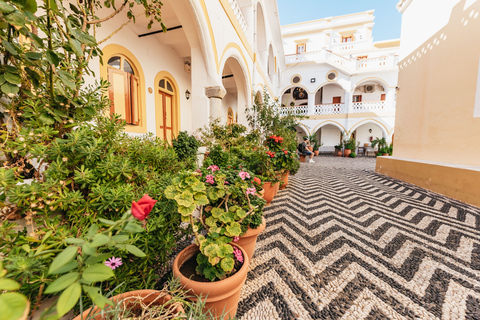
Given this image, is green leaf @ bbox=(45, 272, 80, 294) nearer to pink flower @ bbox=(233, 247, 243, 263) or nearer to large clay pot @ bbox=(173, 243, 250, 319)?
large clay pot @ bbox=(173, 243, 250, 319)

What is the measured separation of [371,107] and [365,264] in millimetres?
15440

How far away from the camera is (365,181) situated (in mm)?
5410

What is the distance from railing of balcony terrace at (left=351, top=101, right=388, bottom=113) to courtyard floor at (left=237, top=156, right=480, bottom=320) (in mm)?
12739

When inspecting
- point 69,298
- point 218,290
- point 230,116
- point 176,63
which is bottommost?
point 218,290

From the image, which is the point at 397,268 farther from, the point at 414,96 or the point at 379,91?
the point at 379,91

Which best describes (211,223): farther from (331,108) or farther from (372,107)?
(372,107)

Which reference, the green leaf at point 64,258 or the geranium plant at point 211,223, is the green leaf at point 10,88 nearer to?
the geranium plant at point 211,223

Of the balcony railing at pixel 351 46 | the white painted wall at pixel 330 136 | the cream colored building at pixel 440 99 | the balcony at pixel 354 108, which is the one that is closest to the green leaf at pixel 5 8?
the cream colored building at pixel 440 99

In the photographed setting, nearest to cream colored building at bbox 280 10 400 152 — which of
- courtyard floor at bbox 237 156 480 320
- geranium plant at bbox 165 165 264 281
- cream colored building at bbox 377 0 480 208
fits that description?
cream colored building at bbox 377 0 480 208

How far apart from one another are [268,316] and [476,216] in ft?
12.2

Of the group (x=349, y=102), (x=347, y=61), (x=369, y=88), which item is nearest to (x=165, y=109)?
(x=349, y=102)

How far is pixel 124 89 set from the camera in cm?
426

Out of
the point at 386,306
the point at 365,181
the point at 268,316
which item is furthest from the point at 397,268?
the point at 365,181

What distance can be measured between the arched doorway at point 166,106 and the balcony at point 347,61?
1272 centimetres
